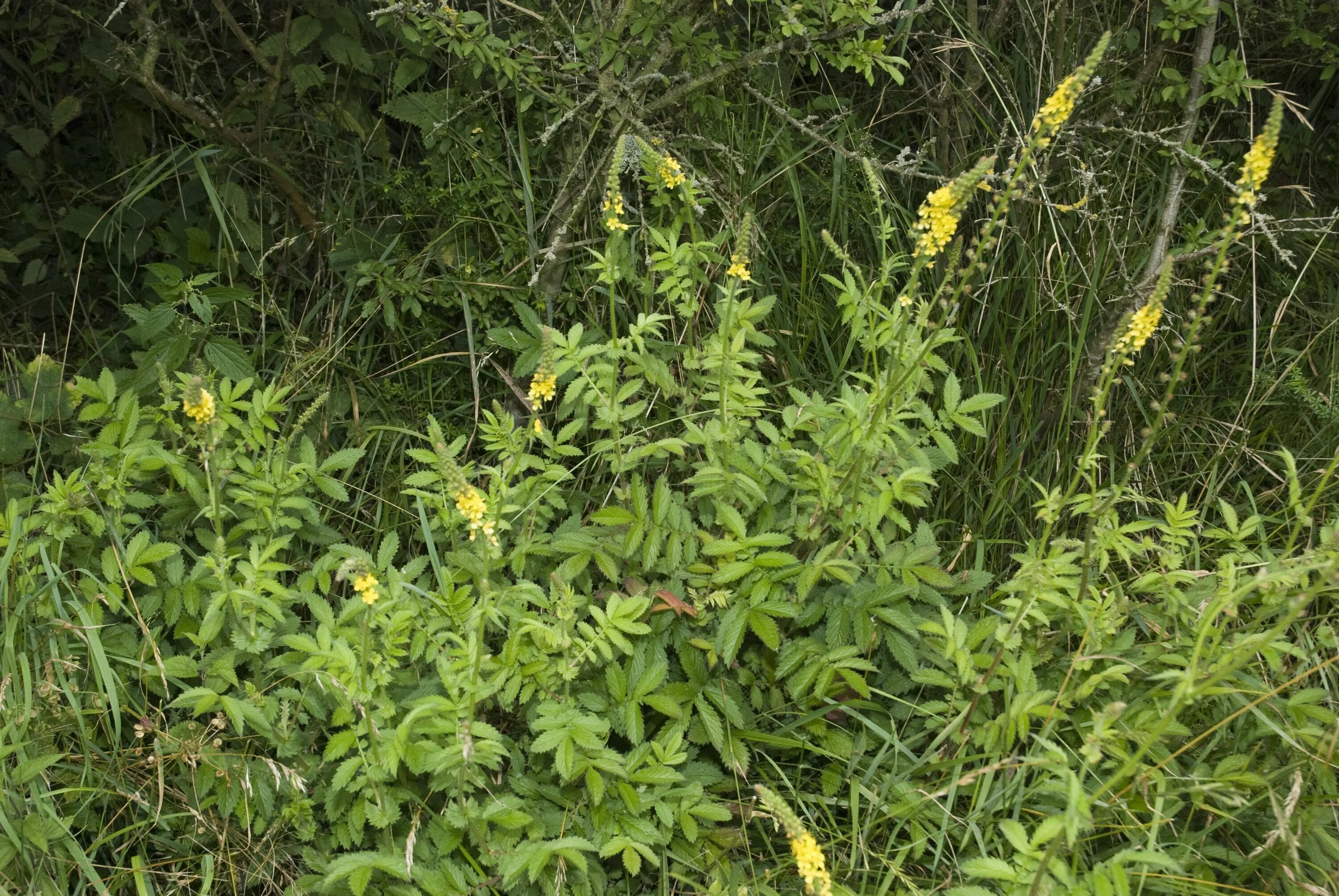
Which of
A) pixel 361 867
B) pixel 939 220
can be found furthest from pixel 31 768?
pixel 939 220

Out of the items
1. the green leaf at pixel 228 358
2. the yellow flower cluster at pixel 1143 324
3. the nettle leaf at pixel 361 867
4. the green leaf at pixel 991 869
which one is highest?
the yellow flower cluster at pixel 1143 324

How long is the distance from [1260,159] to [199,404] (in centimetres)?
198

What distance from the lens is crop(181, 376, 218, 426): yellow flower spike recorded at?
2.01 metres

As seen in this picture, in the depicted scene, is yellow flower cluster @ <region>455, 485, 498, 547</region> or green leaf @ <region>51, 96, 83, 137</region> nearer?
yellow flower cluster @ <region>455, 485, 498, 547</region>

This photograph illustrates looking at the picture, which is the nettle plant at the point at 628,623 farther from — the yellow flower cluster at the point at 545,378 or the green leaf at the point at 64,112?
the green leaf at the point at 64,112

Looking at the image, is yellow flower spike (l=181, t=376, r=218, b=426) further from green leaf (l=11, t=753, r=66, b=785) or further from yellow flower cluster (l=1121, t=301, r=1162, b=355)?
yellow flower cluster (l=1121, t=301, r=1162, b=355)

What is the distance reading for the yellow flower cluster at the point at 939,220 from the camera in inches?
78.5

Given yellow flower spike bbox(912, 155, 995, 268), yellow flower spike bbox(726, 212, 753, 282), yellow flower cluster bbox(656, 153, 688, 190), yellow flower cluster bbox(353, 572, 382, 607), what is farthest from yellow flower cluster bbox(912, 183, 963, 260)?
yellow flower cluster bbox(353, 572, 382, 607)

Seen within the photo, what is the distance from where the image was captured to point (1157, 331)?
3316 mm

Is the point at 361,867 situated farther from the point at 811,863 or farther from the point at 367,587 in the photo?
the point at 811,863

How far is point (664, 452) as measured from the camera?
8.61 ft

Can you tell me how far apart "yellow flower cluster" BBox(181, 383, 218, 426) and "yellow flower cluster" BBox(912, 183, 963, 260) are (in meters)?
1.40

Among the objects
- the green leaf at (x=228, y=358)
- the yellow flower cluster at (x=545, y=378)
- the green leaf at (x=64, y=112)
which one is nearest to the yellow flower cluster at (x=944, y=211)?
the yellow flower cluster at (x=545, y=378)

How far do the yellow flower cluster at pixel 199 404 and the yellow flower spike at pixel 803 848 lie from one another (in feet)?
4.15
